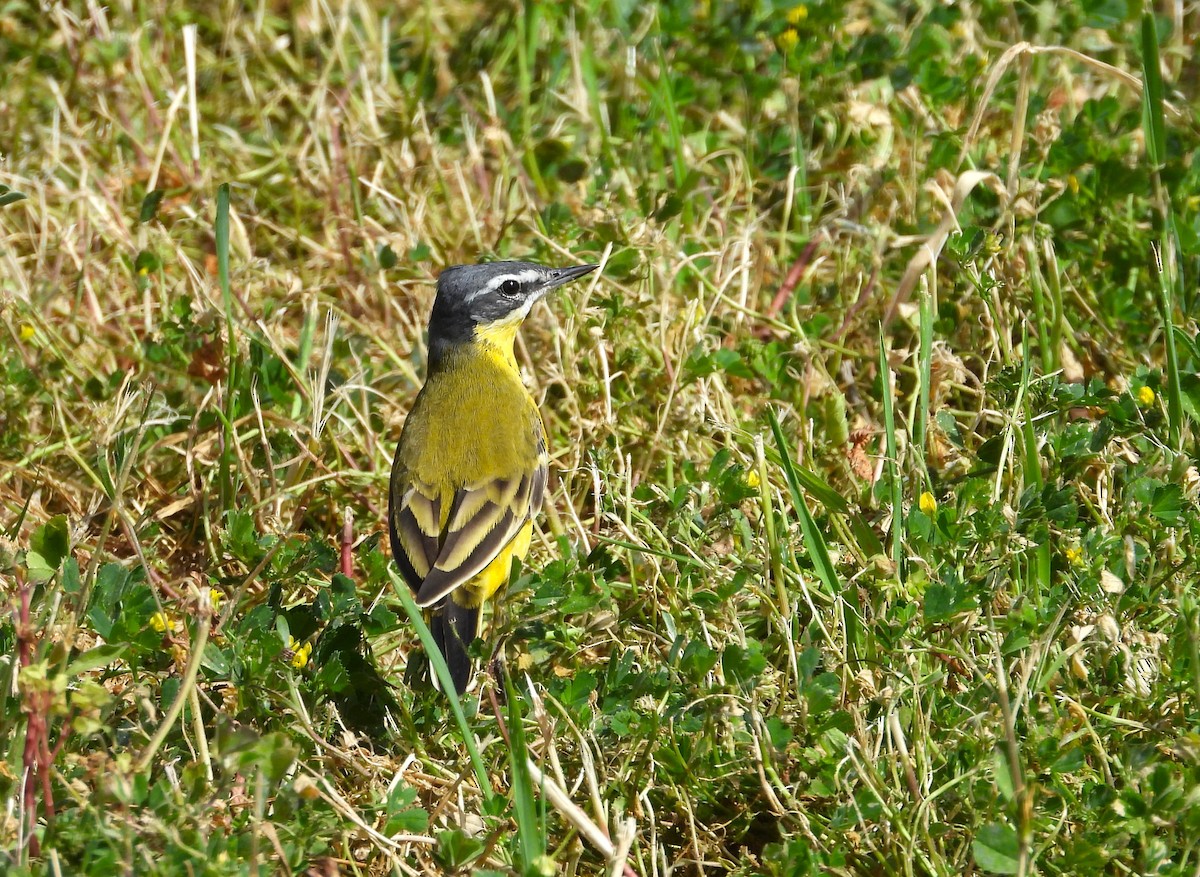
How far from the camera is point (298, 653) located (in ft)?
14.6

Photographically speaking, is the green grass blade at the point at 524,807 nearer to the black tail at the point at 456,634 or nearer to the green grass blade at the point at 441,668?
the green grass blade at the point at 441,668

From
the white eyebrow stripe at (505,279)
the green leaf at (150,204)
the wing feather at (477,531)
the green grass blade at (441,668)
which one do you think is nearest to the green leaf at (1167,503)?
the wing feather at (477,531)

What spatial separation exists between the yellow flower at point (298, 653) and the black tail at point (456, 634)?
404 mm

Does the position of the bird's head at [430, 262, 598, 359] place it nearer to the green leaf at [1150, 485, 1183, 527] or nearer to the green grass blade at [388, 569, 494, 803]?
the green grass blade at [388, 569, 494, 803]

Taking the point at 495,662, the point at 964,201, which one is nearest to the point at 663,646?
the point at 495,662

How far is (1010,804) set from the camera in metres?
3.62

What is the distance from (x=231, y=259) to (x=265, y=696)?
309cm

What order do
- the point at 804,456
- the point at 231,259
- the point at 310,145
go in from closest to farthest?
the point at 804,456
the point at 231,259
the point at 310,145

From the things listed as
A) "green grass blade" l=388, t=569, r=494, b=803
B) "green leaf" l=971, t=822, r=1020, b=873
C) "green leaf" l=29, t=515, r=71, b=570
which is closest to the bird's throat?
"green leaf" l=29, t=515, r=71, b=570

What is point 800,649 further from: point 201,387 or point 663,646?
point 201,387

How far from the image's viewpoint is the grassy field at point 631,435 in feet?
12.6

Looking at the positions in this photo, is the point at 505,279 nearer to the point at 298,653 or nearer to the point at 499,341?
the point at 499,341

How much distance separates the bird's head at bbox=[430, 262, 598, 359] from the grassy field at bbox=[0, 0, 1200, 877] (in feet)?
0.69

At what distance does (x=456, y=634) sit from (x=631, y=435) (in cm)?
156
